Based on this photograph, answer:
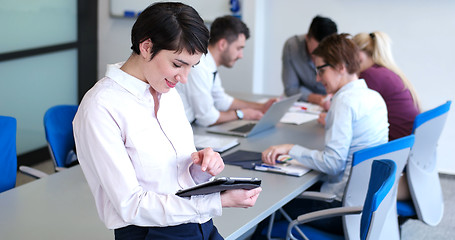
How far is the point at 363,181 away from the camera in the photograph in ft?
9.37

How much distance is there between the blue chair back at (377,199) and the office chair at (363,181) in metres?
0.28

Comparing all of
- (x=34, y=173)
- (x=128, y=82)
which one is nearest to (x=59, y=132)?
(x=34, y=173)

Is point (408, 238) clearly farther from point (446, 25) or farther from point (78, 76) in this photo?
point (78, 76)

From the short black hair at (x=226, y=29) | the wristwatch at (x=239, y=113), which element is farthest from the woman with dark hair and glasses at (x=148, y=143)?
the short black hair at (x=226, y=29)

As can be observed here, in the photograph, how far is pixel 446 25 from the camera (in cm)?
555

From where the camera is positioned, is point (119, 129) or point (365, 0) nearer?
point (119, 129)

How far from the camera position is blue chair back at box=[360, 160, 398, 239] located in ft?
6.91

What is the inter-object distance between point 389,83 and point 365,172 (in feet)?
4.28

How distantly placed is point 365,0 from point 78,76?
2.92m

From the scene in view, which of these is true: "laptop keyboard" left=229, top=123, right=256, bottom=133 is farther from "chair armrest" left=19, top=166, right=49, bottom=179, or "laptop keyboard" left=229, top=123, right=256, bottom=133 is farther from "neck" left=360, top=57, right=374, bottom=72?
"chair armrest" left=19, top=166, right=49, bottom=179

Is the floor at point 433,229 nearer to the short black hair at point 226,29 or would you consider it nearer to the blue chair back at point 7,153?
the short black hair at point 226,29

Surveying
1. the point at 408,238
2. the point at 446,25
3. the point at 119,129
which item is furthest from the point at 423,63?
the point at 119,129

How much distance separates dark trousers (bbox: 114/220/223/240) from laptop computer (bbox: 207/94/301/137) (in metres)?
1.88

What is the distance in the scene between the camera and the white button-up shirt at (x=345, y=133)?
302 cm
